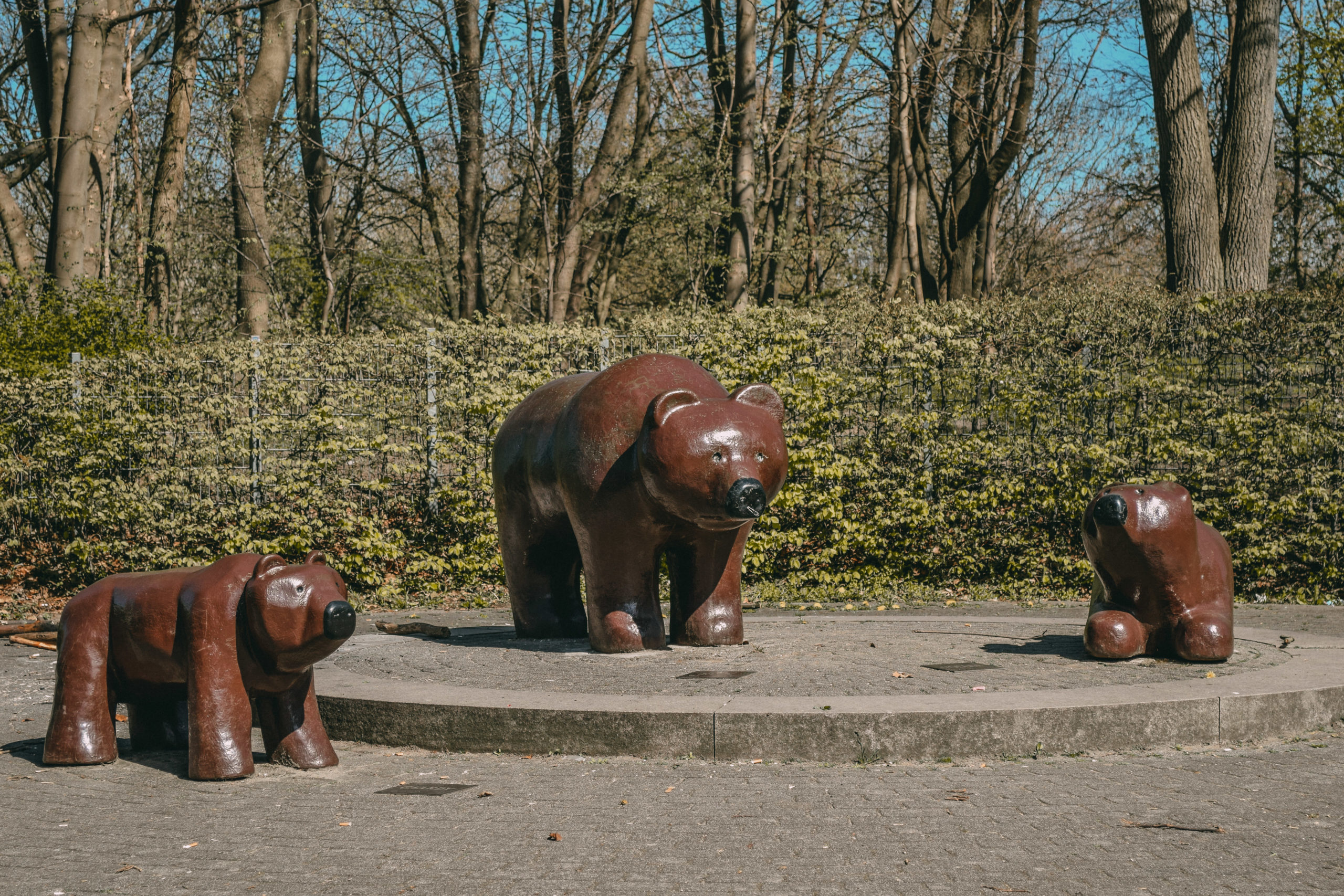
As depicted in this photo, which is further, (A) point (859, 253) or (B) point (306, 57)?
(A) point (859, 253)

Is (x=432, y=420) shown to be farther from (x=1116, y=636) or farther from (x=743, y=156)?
(x=743, y=156)

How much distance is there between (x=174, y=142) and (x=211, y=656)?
14.3 meters

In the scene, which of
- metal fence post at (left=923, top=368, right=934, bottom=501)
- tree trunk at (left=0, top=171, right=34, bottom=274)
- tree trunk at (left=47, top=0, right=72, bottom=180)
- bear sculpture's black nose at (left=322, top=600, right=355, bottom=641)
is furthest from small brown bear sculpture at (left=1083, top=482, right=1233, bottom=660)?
tree trunk at (left=0, top=171, right=34, bottom=274)

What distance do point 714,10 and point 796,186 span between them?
4.48 m

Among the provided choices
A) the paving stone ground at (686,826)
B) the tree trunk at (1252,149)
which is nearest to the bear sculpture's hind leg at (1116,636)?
the paving stone ground at (686,826)

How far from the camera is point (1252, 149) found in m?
15.4

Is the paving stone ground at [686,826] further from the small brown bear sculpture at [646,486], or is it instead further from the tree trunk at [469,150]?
the tree trunk at [469,150]

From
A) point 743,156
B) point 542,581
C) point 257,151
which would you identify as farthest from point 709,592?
point 257,151

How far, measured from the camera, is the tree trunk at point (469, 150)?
806 inches

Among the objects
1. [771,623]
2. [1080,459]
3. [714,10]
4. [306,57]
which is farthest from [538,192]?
[771,623]

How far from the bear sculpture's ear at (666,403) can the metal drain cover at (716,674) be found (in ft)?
4.36

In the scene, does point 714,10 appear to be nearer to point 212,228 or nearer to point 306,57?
point 306,57

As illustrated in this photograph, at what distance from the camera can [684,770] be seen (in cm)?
506

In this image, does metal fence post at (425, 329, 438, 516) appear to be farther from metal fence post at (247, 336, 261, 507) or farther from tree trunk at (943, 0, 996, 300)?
tree trunk at (943, 0, 996, 300)
